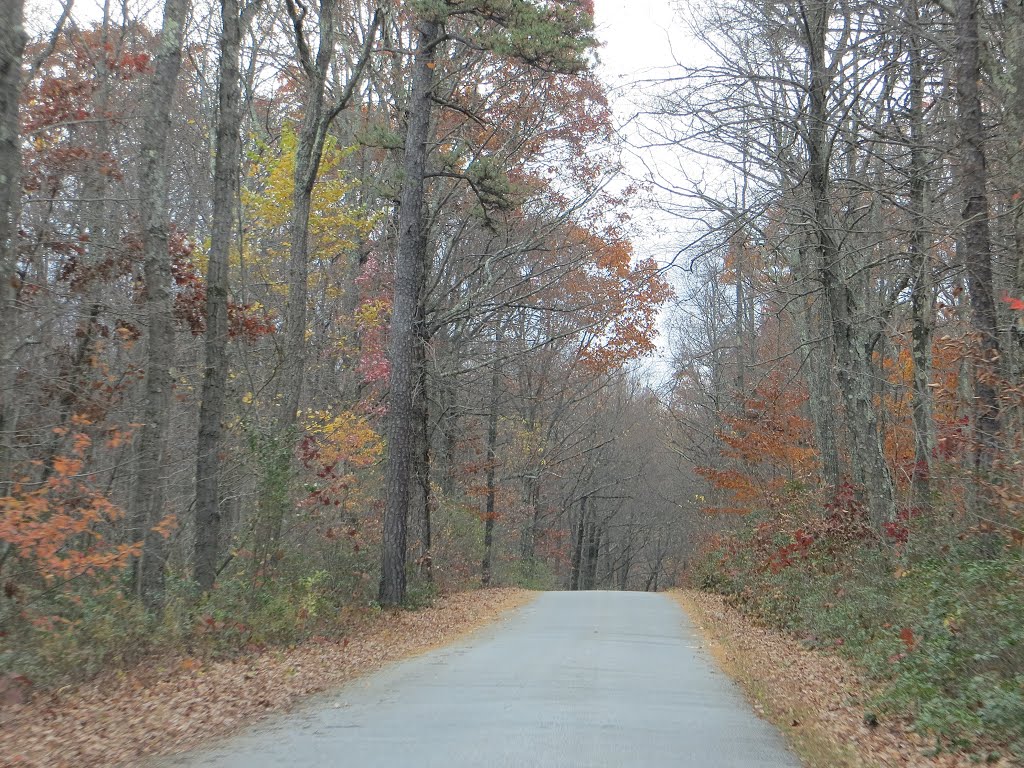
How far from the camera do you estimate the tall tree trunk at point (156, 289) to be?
12.6 meters

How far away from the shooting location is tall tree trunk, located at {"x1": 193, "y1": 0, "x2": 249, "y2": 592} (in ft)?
43.9

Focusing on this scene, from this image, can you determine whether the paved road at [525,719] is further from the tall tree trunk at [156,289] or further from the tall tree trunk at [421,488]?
the tall tree trunk at [421,488]

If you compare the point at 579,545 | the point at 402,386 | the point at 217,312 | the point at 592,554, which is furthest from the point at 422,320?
the point at 592,554

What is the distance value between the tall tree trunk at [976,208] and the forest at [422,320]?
0.04 meters

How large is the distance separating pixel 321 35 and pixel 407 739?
1309 centimetres

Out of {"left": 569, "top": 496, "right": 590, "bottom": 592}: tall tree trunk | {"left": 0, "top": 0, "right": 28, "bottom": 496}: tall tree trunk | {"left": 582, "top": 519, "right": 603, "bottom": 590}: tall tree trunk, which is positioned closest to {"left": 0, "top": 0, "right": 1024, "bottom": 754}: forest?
{"left": 0, "top": 0, "right": 28, "bottom": 496}: tall tree trunk

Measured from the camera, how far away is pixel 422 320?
1833cm

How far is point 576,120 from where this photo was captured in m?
24.2

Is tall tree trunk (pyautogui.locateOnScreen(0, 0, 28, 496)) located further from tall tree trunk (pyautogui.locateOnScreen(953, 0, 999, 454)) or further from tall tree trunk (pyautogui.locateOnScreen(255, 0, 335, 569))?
tall tree trunk (pyautogui.locateOnScreen(953, 0, 999, 454))

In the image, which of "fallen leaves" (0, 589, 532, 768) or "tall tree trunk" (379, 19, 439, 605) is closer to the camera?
"fallen leaves" (0, 589, 532, 768)

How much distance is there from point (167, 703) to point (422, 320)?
11366 millimetres

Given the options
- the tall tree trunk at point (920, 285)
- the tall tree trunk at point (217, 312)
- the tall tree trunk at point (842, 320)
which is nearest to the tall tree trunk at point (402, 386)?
the tall tree trunk at point (217, 312)

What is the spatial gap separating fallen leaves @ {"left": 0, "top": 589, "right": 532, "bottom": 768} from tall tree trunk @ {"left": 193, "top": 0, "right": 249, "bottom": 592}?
282 cm

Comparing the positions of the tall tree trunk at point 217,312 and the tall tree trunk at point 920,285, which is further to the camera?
the tall tree trunk at point 217,312
